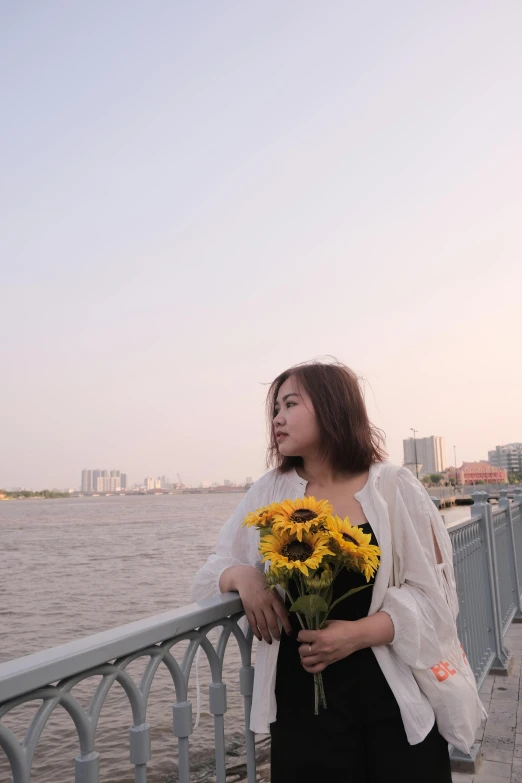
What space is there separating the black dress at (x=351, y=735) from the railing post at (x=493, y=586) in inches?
133

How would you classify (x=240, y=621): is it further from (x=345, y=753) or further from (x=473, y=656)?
(x=473, y=656)

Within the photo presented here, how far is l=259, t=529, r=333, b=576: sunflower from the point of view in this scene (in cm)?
148

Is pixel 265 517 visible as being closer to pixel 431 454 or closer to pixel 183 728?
pixel 183 728

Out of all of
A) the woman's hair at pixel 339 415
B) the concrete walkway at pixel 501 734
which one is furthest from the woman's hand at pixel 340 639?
the concrete walkway at pixel 501 734

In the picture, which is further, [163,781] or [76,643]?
[163,781]

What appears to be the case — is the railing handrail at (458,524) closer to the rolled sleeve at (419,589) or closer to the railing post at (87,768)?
the rolled sleeve at (419,589)

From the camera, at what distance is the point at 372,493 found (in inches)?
74.4

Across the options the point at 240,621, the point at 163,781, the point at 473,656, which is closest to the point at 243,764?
the point at 163,781

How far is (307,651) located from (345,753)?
36cm

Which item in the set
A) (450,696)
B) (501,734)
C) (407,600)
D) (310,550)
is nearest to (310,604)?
(310,550)

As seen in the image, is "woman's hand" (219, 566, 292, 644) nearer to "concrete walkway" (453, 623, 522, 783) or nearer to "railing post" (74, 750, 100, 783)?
"railing post" (74, 750, 100, 783)

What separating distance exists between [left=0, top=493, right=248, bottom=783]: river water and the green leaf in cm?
538

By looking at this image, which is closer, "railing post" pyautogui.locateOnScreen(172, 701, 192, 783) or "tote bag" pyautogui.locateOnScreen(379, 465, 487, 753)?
"railing post" pyautogui.locateOnScreen(172, 701, 192, 783)

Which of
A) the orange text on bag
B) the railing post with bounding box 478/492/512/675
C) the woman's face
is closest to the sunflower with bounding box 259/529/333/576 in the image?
the woman's face
